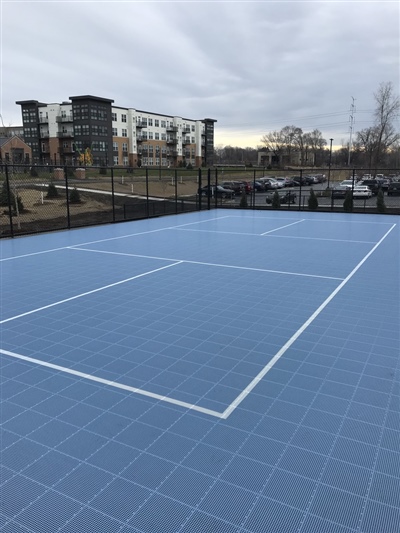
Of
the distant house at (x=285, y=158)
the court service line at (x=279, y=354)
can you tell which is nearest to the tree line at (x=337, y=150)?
the distant house at (x=285, y=158)

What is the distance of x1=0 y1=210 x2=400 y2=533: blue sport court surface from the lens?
2818mm

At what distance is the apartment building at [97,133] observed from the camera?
252 ft

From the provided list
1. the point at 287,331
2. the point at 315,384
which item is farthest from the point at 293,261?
the point at 315,384

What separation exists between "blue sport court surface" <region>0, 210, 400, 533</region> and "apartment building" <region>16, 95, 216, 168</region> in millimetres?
65579

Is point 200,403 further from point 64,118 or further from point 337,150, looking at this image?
point 337,150

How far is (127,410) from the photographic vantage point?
394 centimetres

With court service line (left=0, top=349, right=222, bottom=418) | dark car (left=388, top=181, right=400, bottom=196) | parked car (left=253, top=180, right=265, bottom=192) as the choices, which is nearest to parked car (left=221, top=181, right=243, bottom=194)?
parked car (left=253, top=180, right=265, bottom=192)

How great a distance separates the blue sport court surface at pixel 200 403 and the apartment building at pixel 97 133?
6558cm

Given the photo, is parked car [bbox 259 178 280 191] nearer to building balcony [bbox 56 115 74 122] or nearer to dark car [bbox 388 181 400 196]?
dark car [bbox 388 181 400 196]

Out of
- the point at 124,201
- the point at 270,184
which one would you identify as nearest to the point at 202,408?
the point at 124,201

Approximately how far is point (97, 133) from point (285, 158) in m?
57.8

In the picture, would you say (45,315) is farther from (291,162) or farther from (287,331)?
(291,162)

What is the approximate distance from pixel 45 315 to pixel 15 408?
2734 millimetres

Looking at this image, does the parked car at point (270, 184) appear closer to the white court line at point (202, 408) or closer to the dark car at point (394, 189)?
the dark car at point (394, 189)
